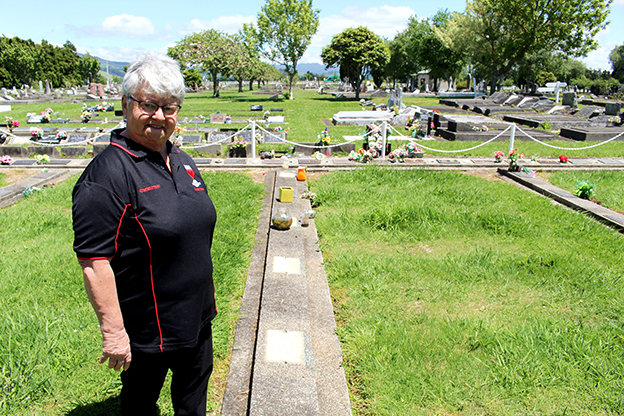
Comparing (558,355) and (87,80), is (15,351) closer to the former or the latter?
(558,355)

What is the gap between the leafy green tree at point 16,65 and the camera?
45.8 m

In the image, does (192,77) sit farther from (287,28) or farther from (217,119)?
(217,119)

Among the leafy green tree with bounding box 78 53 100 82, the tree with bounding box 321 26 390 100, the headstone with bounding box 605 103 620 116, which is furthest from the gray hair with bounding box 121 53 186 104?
the leafy green tree with bounding box 78 53 100 82

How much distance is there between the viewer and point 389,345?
3309mm

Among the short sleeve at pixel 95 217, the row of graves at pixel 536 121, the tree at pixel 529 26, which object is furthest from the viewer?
the tree at pixel 529 26

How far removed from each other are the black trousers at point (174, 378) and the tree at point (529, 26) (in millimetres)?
40573

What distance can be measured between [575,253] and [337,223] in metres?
2.91

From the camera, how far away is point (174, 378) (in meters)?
2.07

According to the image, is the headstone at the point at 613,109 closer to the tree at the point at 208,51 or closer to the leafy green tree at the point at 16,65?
the tree at the point at 208,51

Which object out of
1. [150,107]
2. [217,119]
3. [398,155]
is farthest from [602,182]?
[217,119]

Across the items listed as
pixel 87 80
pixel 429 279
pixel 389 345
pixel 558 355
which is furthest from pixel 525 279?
pixel 87 80

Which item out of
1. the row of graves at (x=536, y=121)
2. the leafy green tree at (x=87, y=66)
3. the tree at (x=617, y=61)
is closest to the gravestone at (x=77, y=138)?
the row of graves at (x=536, y=121)

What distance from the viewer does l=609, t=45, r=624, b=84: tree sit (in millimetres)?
60531

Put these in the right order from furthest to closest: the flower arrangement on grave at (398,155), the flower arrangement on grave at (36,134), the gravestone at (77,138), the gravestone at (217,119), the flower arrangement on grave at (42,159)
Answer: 1. the gravestone at (217,119)
2. the gravestone at (77,138)
3. the flower arrangement on grave at (36,134)
4. the flower arrangement on grave at (398,155)
5. the flower arrangement on grave at (42,159)
